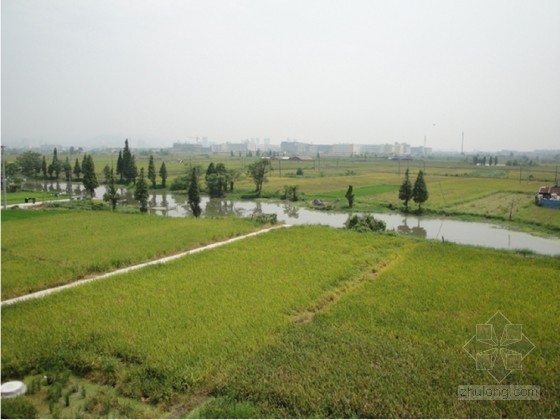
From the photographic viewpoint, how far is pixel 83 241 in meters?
15.8

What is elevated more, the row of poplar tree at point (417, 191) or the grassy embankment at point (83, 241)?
the row of poplar tree at point (417, 191)

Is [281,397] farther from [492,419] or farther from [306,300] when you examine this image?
[306,300]

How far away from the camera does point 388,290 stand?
10656 mm

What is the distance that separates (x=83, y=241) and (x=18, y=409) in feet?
36.3

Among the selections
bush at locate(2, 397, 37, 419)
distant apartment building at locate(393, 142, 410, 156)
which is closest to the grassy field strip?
Result: bush at locate(2, 397, 37, 419)

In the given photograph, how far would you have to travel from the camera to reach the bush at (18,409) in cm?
557

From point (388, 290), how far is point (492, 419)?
206 inches

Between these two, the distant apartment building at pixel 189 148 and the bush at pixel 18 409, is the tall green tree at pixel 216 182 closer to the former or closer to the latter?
the bush at pixel 18 409

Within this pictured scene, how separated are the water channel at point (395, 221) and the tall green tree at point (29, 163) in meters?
8.64

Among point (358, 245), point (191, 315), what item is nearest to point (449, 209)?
point (358, 245)

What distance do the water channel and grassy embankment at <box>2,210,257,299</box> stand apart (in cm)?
630

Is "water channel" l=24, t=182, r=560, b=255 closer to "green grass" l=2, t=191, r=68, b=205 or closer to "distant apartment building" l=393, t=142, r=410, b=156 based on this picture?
"green grass" l=2, t=191, r=68, b=205

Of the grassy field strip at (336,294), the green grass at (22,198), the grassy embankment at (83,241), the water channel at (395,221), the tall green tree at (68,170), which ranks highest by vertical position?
the tall green tree at (68,170)

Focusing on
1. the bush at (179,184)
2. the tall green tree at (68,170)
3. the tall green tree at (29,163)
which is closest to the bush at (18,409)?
the bush at (179,184)
